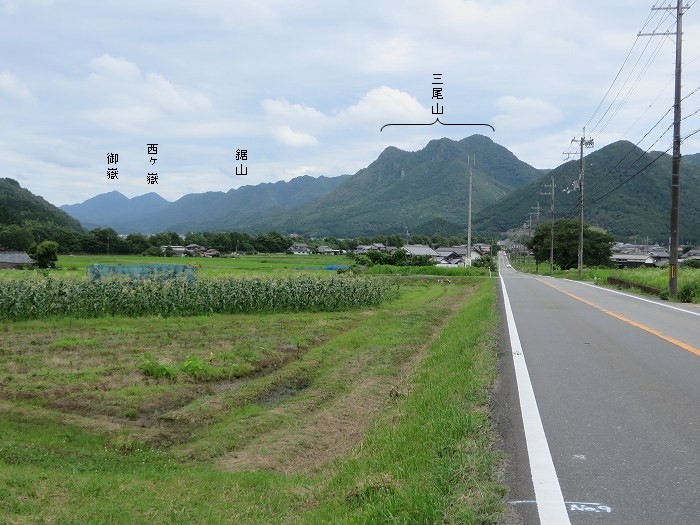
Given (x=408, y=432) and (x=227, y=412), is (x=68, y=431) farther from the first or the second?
(x=408, y=432)

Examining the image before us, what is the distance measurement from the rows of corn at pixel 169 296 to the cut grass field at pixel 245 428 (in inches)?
118

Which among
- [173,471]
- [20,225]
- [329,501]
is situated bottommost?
[173,471]

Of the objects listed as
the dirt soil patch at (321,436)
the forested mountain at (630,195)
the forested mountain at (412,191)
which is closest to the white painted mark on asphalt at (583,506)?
the dirt soil patch at (321,436)

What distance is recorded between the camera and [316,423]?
9.79m

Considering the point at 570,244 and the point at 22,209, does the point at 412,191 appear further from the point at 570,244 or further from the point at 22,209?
the point at 22,209

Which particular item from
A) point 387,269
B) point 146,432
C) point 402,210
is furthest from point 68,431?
point 402,210

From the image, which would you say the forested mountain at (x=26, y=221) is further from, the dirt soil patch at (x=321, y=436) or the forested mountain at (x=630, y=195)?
the forested mountain at (x=630, y=195)

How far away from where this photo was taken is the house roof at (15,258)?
5238 centimetres

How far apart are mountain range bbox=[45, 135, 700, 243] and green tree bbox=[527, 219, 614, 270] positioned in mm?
13735

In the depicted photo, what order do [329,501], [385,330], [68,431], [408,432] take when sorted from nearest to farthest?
[329,501], [408,432], [68,431], [385,330]

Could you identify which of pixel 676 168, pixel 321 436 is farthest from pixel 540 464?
pixel 676 168

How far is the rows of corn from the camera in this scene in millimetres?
21031

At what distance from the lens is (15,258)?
53469 millimetres

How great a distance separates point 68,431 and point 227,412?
2621 millimetres
